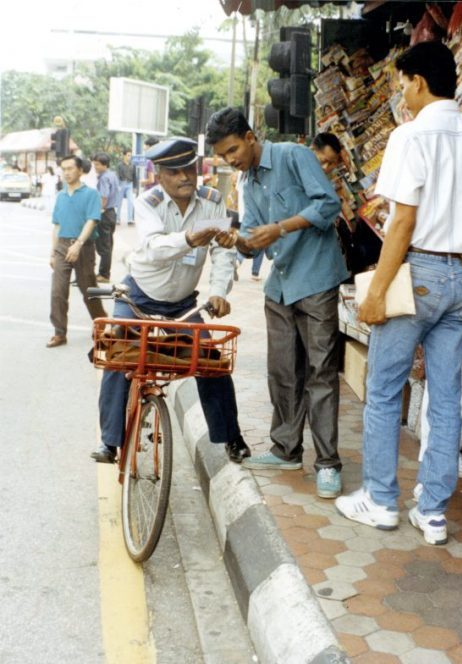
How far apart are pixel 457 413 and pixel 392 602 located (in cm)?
85

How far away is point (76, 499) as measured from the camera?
461cm

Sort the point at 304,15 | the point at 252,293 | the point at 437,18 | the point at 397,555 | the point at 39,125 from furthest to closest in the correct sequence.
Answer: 1. the point at 39,125
2. the point at 252,293
3. the point at 304,15
4. the point at 437,18
5. the point at 397,555

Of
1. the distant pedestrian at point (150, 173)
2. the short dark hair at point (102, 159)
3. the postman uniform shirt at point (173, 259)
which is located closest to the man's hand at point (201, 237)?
the postman uniform shirt at point (173, 259)

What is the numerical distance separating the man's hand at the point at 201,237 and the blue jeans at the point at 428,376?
752 mm

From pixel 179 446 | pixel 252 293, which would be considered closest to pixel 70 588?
pixel 179 446

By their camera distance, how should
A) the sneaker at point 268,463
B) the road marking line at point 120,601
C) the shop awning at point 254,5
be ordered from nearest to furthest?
the road marking line at point 120,601 < the sneaker at point 268,463 < the shop awning at point 254,5

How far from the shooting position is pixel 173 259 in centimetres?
395

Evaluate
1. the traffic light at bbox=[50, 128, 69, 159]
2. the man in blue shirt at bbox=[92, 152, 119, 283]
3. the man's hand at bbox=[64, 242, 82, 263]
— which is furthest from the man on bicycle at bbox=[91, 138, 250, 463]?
the traffic light at bbox=[50, 128, 69, 159]

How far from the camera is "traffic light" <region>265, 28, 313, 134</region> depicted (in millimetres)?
7629

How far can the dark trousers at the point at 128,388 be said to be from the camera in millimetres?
4281

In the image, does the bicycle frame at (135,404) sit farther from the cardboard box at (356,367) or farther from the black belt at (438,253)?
the cardboard box at (356,367)

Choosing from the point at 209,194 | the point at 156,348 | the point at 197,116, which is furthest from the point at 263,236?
the point at 197,116

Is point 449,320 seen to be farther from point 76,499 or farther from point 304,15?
point 304,15

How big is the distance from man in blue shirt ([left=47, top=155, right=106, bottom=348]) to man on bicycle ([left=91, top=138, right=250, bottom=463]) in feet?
14.3
